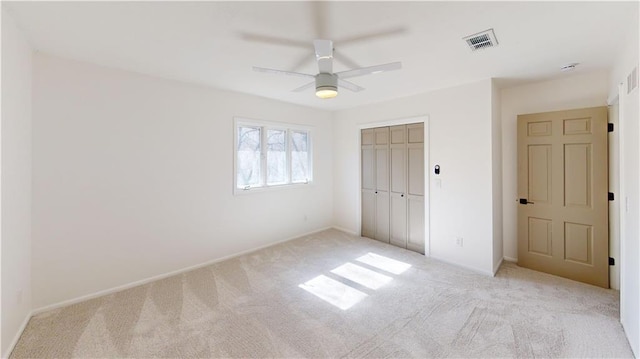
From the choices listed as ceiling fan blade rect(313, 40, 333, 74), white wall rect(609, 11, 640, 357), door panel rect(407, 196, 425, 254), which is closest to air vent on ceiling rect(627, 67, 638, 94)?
white wall rect(609, 11, 640, 357)

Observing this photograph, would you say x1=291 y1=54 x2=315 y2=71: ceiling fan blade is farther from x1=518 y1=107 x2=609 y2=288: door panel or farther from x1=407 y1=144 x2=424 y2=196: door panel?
x1=518 y1=107 x2=609 y2=288: door panel

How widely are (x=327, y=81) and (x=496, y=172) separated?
8.68 ft

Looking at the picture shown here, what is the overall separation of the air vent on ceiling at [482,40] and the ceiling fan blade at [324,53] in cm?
116

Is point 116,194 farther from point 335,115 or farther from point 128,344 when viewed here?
point 335,115

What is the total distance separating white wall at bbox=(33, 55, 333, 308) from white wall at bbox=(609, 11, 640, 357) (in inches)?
159

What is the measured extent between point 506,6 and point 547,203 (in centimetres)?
269

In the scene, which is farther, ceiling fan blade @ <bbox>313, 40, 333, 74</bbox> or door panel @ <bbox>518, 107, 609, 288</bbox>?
door panel @ <bbox>518, 107, 609, 288</bbox>

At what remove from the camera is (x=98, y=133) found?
9.21 feet

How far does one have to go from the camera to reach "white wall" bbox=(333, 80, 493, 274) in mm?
3350

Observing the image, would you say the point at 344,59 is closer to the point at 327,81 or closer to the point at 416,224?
the point at 327,81

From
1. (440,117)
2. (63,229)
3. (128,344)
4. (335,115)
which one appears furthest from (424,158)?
(63,229)

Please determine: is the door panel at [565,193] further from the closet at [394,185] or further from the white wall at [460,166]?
the closet at [394,185]

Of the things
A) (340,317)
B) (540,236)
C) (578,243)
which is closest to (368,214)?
(540,236)

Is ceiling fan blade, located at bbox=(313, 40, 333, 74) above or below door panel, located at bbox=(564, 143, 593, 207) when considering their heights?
above
